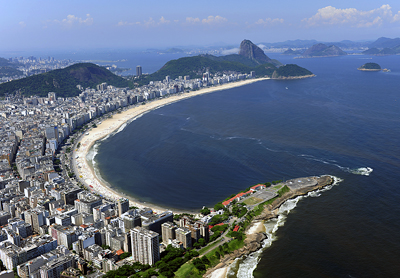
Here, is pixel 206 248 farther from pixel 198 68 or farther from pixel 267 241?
pixel 198 68

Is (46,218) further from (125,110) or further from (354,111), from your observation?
(354,111)

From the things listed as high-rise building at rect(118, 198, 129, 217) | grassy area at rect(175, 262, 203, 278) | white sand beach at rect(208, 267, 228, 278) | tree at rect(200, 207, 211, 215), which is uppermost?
high-rise building at rect(118, 198, 129, 217)

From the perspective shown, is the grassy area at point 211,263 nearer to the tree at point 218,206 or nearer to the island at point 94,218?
the island at point 94,218

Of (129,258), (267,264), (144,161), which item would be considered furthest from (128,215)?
(144,161)

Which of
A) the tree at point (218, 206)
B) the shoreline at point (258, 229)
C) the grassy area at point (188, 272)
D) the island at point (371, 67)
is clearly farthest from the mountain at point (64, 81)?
the island at point (371, 67)

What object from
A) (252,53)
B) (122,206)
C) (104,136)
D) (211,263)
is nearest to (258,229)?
(211,263)

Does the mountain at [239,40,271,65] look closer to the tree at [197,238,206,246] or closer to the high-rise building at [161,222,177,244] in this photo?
the high-rise building at [161,222,177,244]

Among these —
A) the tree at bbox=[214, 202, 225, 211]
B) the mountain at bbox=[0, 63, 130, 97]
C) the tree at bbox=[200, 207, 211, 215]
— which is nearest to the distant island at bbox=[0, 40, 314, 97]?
the mountain at bbox=[0, 63, 130, 97]
